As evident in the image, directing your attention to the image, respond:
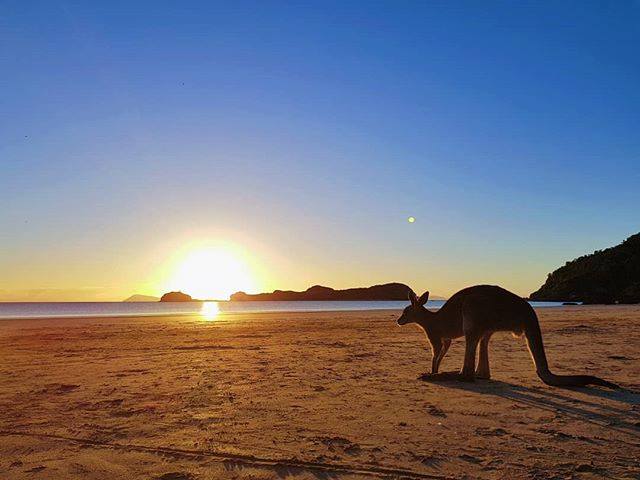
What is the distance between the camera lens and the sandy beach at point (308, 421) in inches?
177

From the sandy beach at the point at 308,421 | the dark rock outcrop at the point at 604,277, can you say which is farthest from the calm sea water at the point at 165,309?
the sandy beach at the point at 308,421

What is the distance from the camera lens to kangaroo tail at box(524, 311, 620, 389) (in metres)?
7.68

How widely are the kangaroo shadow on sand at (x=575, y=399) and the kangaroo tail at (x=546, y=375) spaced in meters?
0.11

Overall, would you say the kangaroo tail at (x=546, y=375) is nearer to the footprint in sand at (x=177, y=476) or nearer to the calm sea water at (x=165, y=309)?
the footprint in sand at (x=177, y=476)

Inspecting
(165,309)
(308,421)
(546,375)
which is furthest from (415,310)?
(165,309)

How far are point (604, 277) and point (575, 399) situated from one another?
9295 cm

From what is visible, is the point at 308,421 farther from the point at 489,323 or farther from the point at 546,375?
the point at 546,375

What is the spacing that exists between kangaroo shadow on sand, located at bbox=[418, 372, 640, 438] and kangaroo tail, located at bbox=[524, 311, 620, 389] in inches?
4.4

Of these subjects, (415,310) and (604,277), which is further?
(604,277)

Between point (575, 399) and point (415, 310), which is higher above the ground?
point (415, 310)

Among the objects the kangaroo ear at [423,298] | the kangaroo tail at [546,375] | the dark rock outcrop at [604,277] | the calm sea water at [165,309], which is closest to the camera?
the kangaroo tail at [546,375]

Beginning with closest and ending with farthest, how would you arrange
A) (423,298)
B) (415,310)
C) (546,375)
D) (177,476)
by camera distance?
(177,476)
(546,375)
(423,298)
(415,310)

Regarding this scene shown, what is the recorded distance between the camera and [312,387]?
8.06 meters

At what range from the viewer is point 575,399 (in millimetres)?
7234
